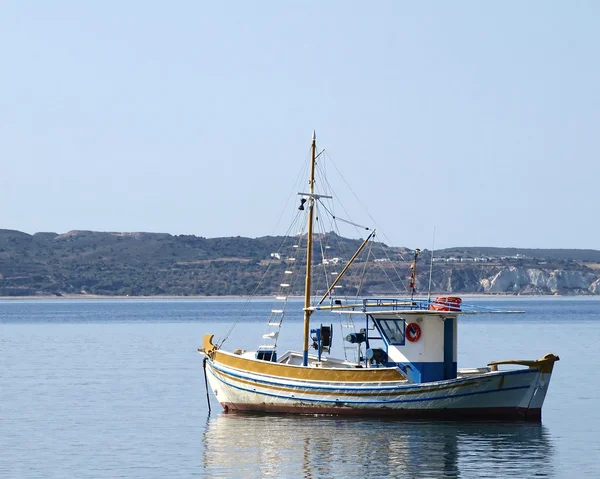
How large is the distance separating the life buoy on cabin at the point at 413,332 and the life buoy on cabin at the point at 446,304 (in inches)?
35.5

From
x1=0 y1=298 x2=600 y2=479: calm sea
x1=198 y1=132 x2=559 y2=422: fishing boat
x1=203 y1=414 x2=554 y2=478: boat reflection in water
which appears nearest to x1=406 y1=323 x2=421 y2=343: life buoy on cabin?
A: x1=198 y1=132 x2=559 y2=422: fishing boat

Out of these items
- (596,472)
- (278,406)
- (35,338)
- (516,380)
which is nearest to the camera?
(596,472)

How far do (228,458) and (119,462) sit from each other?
313 cm

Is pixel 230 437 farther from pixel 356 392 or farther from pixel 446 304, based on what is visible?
pixel 446 304

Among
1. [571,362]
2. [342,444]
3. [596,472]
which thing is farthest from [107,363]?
[596,472]

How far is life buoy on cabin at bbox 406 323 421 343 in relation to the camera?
43.6 metres

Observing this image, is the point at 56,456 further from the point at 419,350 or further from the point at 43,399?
the point at 43,399

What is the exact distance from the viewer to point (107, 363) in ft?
243

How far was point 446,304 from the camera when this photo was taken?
43.8 metres

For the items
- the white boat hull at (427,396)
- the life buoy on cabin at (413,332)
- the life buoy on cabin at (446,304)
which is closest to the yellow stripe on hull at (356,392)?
the white boat hull at (427,396)

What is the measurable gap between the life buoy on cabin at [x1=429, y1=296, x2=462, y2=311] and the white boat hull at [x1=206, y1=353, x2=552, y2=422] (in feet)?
8.41

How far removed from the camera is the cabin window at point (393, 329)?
1726 inches

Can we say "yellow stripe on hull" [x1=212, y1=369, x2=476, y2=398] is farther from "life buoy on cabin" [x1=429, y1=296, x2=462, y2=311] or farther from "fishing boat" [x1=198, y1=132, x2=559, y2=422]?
"life buoy on cabin" [x1=429, y1=296, x2=462, y2=311]

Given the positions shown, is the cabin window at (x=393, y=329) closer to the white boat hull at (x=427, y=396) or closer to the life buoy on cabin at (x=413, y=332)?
the life buoy on cabin at (x=413, y=332)
